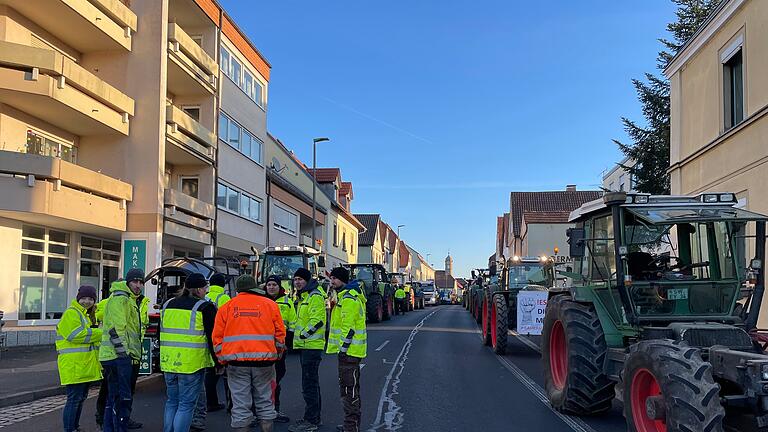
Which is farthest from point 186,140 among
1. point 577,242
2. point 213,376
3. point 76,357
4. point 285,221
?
point 577,242

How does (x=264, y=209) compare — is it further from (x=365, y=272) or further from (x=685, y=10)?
(x=685, y=10)

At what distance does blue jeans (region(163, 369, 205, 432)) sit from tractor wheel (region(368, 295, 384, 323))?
19511mm

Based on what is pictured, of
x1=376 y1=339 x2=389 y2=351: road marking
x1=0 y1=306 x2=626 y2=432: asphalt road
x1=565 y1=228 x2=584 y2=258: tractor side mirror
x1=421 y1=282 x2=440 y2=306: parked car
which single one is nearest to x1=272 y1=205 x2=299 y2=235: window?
x1=376 y1=339 x2=389 y2=351: road marking

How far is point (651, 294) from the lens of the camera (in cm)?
713

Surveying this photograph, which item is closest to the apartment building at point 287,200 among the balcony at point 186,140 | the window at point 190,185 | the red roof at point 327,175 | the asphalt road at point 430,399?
the red roof at point 327,175

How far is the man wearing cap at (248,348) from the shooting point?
6055 mm

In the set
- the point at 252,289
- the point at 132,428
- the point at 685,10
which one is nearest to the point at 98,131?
the point at 132,428

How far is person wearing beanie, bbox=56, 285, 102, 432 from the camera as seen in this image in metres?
6.77

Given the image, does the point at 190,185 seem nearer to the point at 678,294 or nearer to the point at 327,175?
the point at 678,294

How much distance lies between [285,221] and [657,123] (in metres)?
20.1

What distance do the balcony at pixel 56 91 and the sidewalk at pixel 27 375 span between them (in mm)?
6328

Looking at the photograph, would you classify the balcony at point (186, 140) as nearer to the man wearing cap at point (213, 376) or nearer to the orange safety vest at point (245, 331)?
the man wearing cap at point (213, 376)

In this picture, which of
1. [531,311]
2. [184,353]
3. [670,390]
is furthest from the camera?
[531,311]

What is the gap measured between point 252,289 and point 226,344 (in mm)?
585
